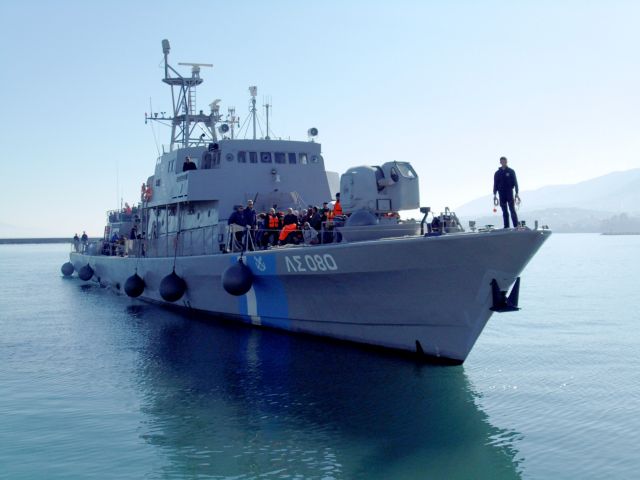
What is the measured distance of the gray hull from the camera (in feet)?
31.8

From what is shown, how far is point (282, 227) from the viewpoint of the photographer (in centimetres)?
1384

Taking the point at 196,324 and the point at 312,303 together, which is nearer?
the point at 312,303

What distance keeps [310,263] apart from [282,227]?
2344 millimetres

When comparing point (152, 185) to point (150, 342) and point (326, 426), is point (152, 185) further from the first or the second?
point (326, 426)

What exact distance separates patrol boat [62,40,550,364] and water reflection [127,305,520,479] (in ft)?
2.34

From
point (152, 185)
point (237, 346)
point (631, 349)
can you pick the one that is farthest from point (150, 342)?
point (631, 349)

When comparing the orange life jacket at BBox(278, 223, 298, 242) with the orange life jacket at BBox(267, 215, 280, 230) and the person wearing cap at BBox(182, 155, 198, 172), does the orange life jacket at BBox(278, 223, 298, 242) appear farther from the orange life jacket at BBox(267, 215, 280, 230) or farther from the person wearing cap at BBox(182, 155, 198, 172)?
the person wearing cap at BBox(182, 155, 198, 172)

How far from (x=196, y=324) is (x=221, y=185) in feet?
11.5

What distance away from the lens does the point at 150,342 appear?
13773mm

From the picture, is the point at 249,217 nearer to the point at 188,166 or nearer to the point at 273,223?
the point at 273,223

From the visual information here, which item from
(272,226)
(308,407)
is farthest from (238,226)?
(308,407)

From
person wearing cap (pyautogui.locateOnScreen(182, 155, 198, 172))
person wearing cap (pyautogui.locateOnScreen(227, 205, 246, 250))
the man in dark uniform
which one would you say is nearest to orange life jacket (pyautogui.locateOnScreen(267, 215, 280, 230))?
person wearing cap (pyautogui.locateOnScreen(227, 205, 246, 250))

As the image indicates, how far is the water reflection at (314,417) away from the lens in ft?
22.4

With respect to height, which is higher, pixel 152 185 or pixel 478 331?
pixel 152 185
